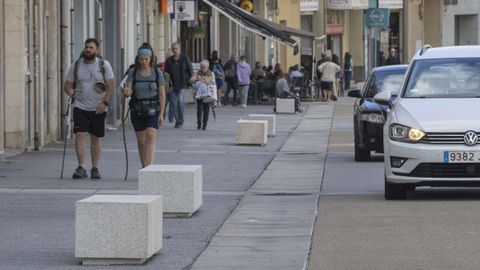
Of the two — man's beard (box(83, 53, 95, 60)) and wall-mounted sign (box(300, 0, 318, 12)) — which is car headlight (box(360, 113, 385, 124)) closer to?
man's beard (box(83, 53, 95, 60))

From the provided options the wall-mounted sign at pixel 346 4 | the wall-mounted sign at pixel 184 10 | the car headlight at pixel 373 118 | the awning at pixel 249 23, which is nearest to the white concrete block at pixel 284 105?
the awning at pixel 249 23

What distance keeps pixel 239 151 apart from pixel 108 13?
8.22m

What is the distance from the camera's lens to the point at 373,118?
874 inches

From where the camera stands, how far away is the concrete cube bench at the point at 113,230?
10641 millimetres

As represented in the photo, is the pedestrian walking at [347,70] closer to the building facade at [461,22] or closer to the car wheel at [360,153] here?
the building facade at [461,22]

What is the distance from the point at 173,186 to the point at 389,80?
10018 millimetres

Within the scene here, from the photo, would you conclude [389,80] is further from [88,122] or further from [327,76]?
[327,76]

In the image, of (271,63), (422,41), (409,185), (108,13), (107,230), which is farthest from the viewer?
(422,41)

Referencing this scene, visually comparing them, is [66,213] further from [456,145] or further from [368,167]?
[368,167]

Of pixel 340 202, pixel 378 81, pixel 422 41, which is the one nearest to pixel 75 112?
pixel 340 202

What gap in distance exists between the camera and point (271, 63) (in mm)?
57719

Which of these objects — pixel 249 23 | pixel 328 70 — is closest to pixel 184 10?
pixel 249 23

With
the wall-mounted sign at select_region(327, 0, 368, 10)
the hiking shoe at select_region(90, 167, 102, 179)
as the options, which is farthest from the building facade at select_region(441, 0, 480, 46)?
the hiking shoe at select_region(90, 167, 102, 179)

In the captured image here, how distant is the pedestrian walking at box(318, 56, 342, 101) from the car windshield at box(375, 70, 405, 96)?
25397mm
